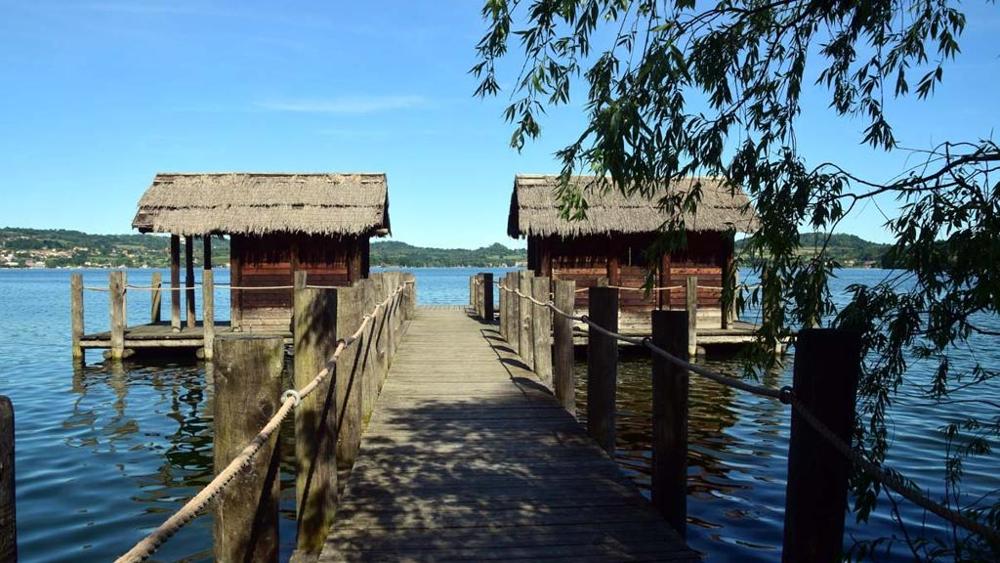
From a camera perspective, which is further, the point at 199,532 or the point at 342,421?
the point at 199,532

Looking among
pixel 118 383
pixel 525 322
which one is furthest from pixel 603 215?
pixel 118 383

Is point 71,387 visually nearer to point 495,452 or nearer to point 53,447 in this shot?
point 53,447

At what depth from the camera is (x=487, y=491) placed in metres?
4.75

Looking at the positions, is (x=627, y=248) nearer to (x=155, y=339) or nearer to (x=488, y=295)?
(x=488, y=295)

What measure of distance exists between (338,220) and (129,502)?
11817mm

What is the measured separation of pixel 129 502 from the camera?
7.41 meters

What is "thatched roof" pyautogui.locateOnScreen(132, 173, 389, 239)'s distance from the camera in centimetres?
1833

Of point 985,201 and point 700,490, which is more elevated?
point 985,201

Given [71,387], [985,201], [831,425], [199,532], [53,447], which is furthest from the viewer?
[71,387]

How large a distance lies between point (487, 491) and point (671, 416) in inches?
60.3

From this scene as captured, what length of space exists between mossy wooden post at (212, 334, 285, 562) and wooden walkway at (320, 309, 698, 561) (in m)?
1.42

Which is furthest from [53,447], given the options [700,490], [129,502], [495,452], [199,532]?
[700,490]

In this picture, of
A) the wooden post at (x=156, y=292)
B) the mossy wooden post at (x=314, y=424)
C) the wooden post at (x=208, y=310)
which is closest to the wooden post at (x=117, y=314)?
the wooden post at (x=156, y=292)

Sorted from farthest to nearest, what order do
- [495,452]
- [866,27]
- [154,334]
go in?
[154,334] → [495,452] → [866,27]
